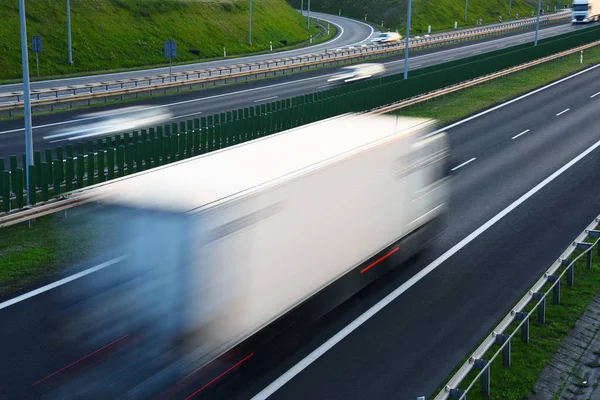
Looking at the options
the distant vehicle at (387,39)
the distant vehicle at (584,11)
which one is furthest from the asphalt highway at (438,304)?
the distant vehicle at (584,11)

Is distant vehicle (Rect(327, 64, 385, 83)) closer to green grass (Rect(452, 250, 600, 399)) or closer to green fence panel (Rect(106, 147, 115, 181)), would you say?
green fence panel (Rect(106, 147, 115, 181))

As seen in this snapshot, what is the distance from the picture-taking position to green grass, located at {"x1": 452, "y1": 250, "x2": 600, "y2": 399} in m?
12.1

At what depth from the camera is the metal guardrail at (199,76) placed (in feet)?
130

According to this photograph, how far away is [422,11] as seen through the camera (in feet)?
327

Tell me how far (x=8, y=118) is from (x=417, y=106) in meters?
20.3

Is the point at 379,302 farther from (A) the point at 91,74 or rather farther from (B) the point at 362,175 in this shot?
(A) the point at 91,74

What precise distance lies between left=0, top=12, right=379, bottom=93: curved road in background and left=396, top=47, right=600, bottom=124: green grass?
22.0 m

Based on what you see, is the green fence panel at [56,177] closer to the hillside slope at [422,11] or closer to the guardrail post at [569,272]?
the guardrail post at [569,272]

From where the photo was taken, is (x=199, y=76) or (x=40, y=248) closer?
(x=40, y=248)

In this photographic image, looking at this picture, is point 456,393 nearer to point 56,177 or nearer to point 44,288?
point 44,288

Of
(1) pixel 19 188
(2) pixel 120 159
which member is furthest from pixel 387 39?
(1) pixel 19 188

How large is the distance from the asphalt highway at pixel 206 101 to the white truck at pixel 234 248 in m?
17.5

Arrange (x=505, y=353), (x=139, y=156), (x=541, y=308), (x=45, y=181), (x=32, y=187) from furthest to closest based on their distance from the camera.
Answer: (x=139, y=156) < (x=45, y=181) < (x=32, y=187) < (x=541, y=308) < (x=505, y=353)

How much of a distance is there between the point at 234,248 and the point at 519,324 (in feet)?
17.9
